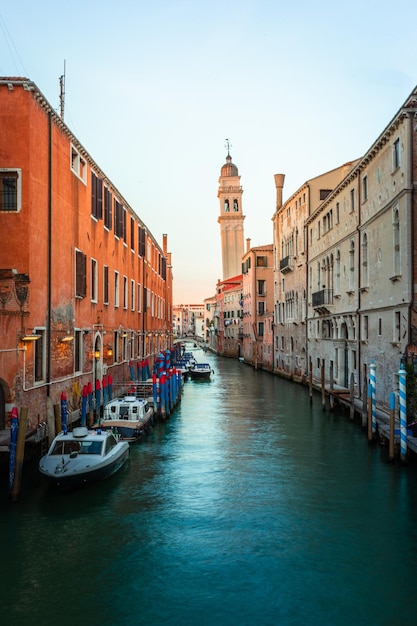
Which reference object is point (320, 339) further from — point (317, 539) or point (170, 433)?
point (317, 539)

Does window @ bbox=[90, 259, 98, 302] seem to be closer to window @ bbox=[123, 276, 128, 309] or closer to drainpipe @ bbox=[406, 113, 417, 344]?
window @ bbox=[123, 276, 128, 309]

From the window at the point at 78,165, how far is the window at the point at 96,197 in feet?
3.68

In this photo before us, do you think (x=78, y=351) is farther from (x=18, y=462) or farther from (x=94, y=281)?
(x=18, y=462)

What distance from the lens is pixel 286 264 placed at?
135 ft

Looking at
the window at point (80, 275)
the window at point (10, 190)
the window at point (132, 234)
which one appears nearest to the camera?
the window at point (10, 190)

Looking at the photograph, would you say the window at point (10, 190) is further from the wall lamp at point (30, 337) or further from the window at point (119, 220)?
the window at point (119, 220)

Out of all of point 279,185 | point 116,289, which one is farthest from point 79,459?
point 279,185

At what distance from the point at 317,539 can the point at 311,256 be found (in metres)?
25.6

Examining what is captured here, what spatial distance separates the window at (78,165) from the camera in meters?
19.3

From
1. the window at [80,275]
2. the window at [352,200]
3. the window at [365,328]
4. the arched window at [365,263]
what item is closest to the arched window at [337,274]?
the window at [352,200]

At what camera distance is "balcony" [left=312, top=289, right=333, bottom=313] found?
94.4 feet

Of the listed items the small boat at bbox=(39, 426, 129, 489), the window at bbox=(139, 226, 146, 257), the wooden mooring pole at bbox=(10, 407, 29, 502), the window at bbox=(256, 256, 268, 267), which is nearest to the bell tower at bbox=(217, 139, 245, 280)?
the window at bbox=(256, 256, 268, 267)

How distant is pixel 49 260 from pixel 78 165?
480 centimetres

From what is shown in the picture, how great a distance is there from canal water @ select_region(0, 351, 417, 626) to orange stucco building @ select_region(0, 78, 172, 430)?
10.1 feet
